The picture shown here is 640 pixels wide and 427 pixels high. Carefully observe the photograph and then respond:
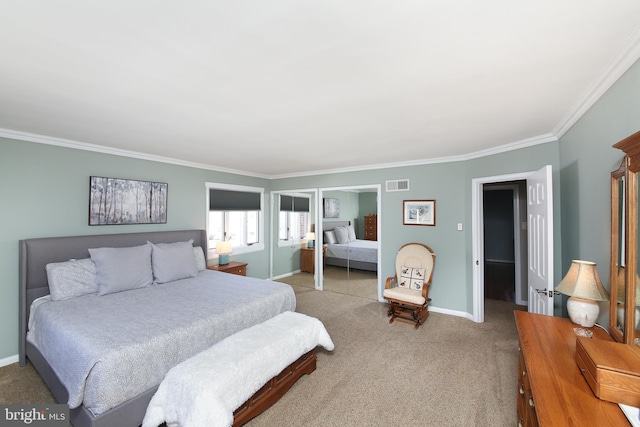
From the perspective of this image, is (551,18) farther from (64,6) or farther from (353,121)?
(64,6)

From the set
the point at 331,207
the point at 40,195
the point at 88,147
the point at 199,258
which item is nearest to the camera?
the point at 40,195

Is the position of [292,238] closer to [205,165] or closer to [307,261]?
[307,261]

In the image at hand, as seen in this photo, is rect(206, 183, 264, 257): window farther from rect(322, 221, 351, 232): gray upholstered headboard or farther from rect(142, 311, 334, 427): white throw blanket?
rect(142, 311, 334, 427): white throw blanket

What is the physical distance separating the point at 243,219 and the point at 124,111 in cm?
346

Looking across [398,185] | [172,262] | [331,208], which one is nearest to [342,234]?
[331,208]

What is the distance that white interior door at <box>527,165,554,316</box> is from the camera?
235cm

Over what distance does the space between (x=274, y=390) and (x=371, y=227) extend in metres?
3.23

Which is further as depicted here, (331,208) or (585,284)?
(331,208)

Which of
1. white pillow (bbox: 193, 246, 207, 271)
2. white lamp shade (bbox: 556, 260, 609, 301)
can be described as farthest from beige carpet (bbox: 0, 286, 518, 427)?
white pillow (bbox: 193, 246, 207, 271)

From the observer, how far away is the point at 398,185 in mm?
4512

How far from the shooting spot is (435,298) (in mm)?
4211

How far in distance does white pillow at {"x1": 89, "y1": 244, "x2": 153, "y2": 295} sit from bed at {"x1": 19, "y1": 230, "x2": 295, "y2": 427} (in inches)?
2.0

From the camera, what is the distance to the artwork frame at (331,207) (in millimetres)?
5219

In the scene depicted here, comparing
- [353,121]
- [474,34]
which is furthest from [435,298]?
[474,34]
